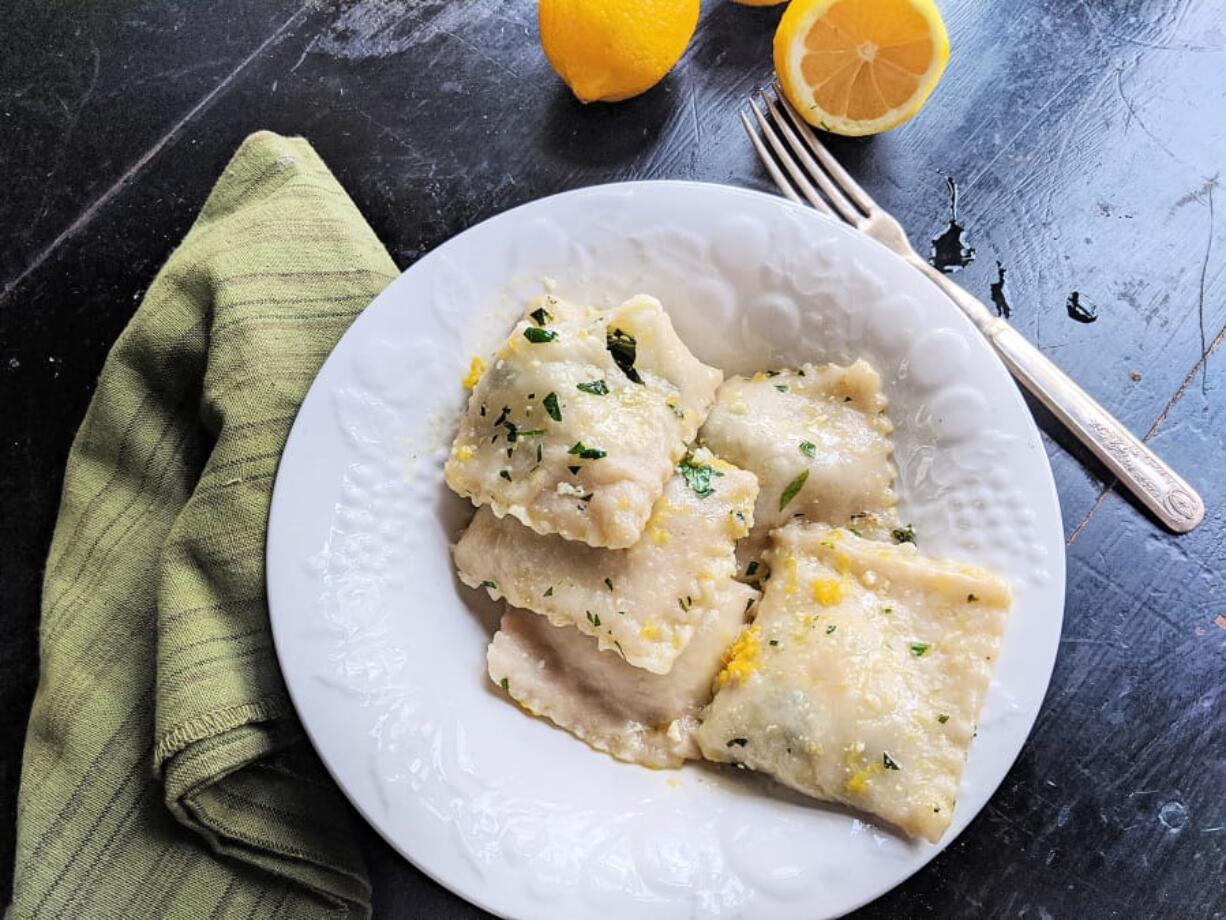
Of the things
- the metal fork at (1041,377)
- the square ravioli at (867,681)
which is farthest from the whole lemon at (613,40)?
the square ravioli at (867,681)

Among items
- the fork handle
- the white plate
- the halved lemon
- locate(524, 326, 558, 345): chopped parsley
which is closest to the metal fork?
the fork handle

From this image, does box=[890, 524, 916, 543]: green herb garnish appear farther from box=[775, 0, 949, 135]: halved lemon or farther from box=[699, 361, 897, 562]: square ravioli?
box=[775, 0, 949, 135]: halved lemon

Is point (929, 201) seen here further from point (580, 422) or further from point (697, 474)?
point (580, 422)

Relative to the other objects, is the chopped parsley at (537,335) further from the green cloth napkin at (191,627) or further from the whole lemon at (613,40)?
the whole lemon at (613,40)

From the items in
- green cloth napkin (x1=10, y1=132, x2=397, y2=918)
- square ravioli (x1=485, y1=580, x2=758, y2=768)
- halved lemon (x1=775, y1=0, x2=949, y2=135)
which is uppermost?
halved lemon (x1=775, y1=0, x2=949, y2=135)

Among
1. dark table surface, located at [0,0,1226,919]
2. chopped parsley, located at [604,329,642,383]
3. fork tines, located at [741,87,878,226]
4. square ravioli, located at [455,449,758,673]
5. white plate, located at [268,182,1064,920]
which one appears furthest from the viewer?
fork tines, located at [741,87,878,226]
